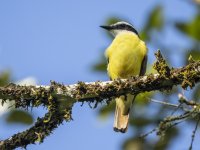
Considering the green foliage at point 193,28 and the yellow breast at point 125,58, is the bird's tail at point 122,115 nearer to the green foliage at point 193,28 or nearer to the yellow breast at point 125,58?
the yellow breast at point 125,58

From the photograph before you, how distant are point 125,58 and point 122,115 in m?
0.74

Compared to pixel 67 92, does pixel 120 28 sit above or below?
above

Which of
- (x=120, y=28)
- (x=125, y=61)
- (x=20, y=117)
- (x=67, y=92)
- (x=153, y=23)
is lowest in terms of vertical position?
(x=67, y=92)

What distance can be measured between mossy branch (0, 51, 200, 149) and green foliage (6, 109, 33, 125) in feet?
1.61

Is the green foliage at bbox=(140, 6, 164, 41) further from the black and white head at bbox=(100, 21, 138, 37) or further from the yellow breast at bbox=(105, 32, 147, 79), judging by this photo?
the black and white head at bbox=(100, 21, 138, 37)

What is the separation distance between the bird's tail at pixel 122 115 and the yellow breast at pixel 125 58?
0.36m

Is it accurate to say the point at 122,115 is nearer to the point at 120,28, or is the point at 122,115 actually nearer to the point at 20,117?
the point at 20,117

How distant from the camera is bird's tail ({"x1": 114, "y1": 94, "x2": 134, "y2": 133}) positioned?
17.7 feet

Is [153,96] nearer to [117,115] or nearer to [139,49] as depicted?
[117,115]

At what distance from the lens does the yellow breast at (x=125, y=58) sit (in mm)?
6027

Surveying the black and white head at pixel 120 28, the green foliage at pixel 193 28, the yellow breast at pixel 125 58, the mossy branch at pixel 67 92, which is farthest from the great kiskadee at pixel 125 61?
the mossy branch at pixel 67 92

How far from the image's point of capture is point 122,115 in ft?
18.9

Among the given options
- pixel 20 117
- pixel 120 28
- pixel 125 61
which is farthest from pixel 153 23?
pixel 120 28

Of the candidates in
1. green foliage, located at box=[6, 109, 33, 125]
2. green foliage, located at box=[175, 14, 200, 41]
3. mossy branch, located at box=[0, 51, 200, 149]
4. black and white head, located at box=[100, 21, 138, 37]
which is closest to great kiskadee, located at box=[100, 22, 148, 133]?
black and white head, located at box=[100, 21, 138, 37]
